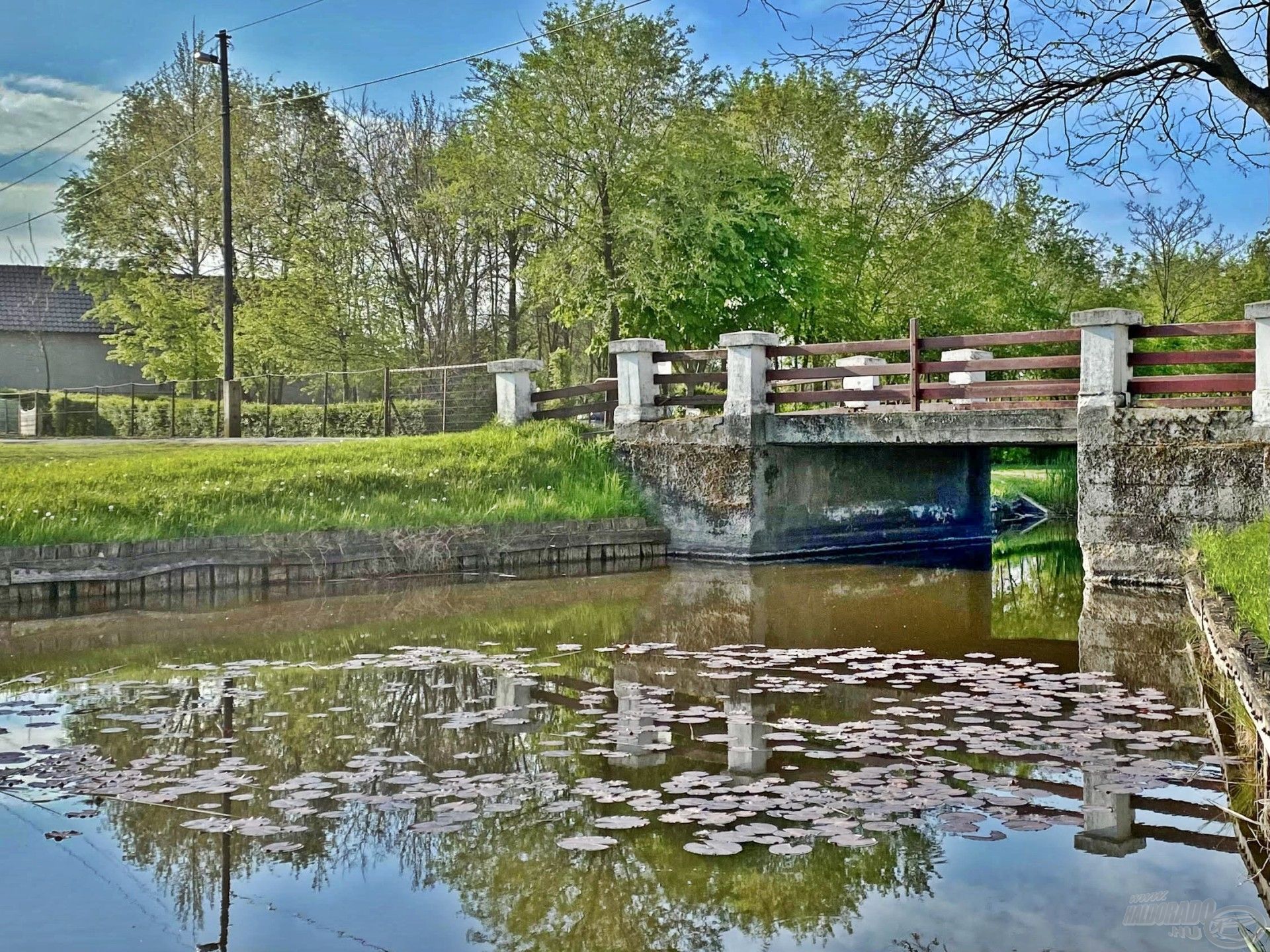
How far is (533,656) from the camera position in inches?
398

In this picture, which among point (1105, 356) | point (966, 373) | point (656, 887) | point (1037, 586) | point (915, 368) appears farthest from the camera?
point (966, 373)

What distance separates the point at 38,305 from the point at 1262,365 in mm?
43810

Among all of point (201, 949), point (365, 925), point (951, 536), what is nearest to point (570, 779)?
point (365, 925)

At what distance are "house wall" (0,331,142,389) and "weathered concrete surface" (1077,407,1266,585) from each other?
130ft

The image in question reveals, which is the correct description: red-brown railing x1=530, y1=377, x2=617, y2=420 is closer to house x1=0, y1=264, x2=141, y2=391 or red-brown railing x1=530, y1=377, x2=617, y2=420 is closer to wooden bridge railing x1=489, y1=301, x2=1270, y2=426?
wooden bridge railing x1=489, y1=301, x2=1270, y2=426

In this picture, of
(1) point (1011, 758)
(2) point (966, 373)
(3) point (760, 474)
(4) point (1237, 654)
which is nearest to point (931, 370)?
(3) point (760, 474)

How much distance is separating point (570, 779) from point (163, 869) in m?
1.98

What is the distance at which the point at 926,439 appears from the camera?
16.6 m

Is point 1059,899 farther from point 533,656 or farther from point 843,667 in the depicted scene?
point 533,656

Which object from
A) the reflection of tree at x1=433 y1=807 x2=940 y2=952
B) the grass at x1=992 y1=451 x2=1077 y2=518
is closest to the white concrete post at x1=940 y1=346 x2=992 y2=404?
the grass at x1=992 y1=451 x2=1077 y2=518

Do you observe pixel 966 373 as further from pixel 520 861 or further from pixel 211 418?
pixel 211 418

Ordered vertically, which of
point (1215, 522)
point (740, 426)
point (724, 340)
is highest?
point (724, 340)

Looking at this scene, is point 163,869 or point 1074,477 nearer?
point 163,869

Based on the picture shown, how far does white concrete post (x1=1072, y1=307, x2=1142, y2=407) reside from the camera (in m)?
14.8
